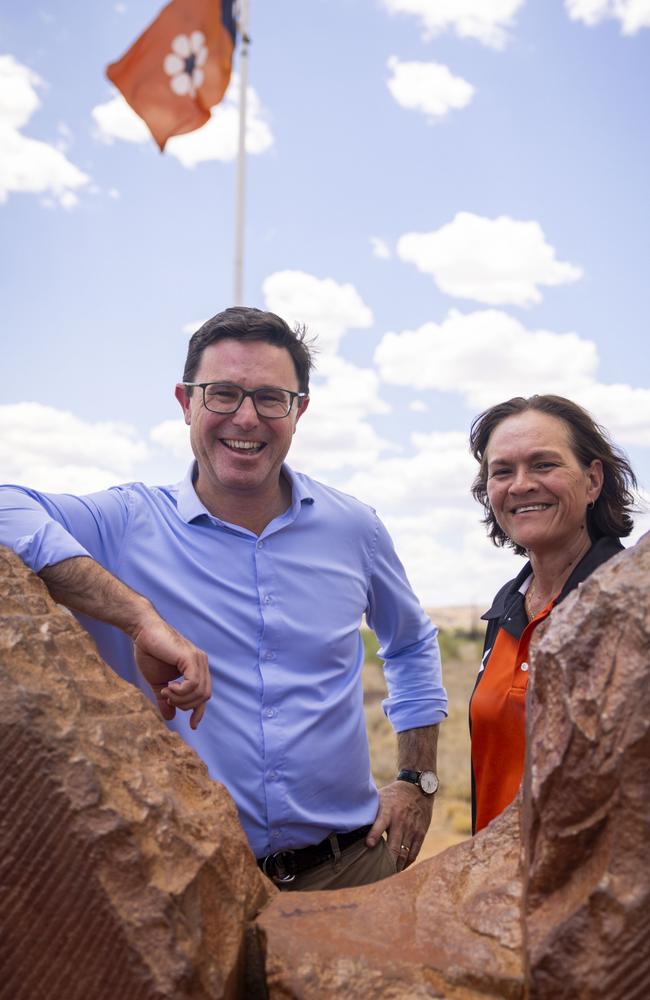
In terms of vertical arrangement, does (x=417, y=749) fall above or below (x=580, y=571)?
below

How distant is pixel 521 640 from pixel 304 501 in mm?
930

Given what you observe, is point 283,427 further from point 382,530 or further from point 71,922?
point 71,922

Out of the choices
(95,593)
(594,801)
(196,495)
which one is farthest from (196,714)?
(594,801)

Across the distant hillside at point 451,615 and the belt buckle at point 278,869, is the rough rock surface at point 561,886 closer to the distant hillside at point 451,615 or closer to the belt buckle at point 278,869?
the belt buckle at point 278,869

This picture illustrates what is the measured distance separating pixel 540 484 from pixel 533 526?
5.7 inches

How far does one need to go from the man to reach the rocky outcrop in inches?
24.4

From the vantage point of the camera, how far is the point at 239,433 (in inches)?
125

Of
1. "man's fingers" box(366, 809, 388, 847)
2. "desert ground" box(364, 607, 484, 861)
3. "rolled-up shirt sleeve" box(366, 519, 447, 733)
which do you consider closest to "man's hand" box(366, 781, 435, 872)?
"man's fingers" box(366, 809, 388, 847)

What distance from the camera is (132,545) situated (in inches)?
120

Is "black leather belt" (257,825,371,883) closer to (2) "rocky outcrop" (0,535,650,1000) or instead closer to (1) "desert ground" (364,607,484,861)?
(2) "rocky outcrop" (0,535,650,1000)

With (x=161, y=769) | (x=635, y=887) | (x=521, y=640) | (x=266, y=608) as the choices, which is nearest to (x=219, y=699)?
(x=266, y=608)

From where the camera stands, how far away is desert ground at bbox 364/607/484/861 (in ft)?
33.9

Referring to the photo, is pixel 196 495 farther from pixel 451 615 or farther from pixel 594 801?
pixel 451 615

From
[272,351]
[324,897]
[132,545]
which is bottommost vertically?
[324,897]
